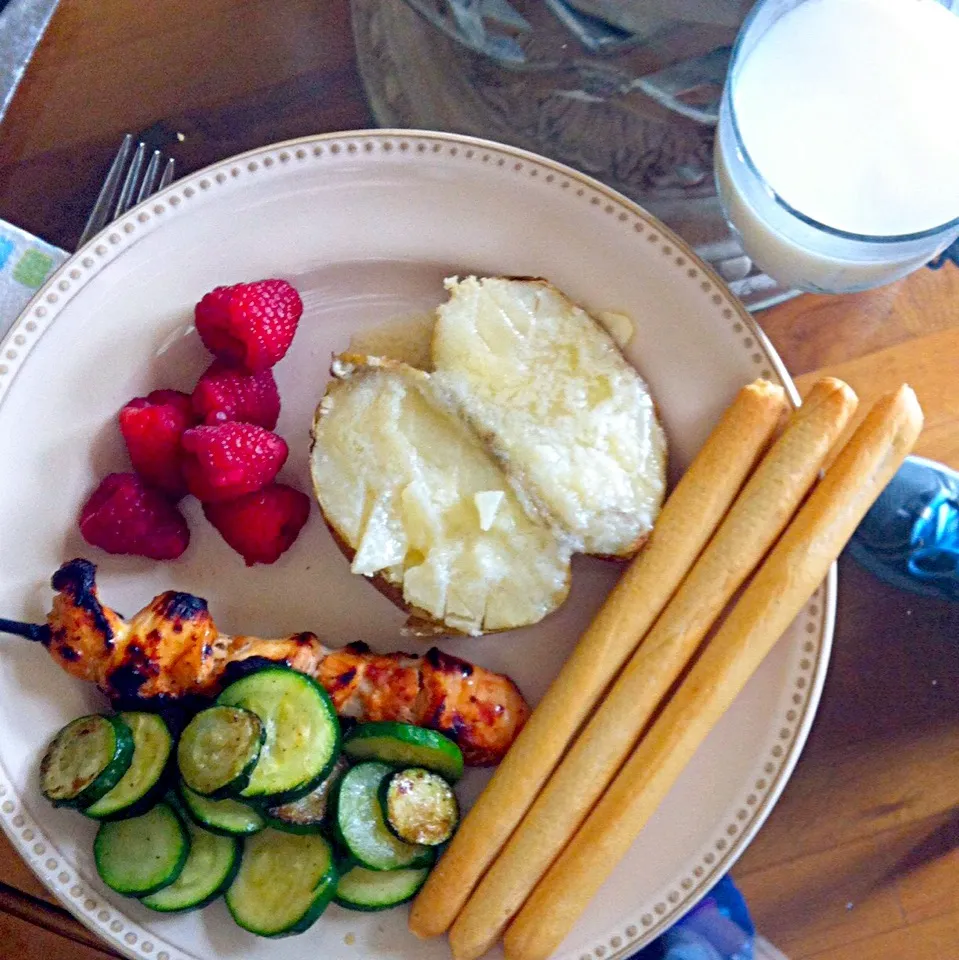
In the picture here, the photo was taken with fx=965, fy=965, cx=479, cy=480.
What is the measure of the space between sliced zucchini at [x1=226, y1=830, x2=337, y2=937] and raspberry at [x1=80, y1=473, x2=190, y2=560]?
49 centimetres

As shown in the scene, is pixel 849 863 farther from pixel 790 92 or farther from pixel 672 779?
pixel 790 92

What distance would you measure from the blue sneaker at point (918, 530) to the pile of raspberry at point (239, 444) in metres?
0.97

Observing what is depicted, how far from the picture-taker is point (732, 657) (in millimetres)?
1435

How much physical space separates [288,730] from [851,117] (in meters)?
1.19

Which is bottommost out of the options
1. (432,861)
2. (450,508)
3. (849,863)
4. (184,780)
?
(849,863)

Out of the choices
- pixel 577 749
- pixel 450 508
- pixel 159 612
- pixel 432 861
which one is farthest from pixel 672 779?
pixel 159 612

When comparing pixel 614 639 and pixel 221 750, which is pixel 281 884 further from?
pixel 614 639

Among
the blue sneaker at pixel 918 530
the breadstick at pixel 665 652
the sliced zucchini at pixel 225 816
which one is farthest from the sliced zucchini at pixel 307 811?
the blue sneaker at pixel 918 530

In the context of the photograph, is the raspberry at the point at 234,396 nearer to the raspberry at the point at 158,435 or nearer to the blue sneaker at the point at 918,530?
the raspberry at the point at 158,435

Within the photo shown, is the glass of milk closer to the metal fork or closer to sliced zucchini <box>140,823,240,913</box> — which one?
the metal fork

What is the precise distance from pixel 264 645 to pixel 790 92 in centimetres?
113

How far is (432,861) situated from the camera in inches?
59.1

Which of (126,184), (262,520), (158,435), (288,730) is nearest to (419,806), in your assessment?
(288,730)

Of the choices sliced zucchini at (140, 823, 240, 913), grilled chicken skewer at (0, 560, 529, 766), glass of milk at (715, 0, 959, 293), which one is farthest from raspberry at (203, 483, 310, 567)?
glass of milk at (715, 0, 959, 293)
